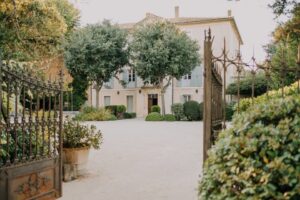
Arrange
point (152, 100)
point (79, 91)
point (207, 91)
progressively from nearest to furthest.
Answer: point (207, 91)
point (79, 91)
point (152, 100)

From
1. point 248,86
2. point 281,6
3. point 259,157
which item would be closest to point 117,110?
point 248,86

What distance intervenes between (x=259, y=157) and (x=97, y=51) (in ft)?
92.3

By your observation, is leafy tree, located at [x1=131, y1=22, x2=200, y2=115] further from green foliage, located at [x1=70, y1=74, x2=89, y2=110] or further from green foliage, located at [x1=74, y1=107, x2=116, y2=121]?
green foliage, located at [x1=70, y1=74, x2=89, y2=110]

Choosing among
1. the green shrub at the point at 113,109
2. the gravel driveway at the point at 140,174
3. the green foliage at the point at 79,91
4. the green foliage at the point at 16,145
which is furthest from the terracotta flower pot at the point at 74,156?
the green foliage at the point at 79,91

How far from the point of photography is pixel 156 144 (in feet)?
42.6

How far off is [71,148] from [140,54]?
22.5 metres

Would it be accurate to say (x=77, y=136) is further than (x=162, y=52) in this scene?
No

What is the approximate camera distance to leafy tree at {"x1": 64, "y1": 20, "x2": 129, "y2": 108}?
29.9 metres

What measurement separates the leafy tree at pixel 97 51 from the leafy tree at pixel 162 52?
148 cm

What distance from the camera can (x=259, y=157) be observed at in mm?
2705

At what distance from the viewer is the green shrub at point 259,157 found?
100 inches

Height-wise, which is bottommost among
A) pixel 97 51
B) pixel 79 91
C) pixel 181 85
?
pixel 79 91

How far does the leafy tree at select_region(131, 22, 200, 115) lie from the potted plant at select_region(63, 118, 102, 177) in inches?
815

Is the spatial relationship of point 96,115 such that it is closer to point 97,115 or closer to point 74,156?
point 97,115
